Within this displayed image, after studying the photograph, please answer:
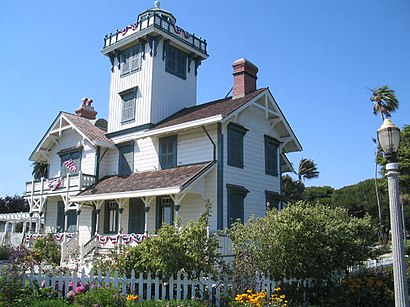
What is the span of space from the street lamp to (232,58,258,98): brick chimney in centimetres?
1422

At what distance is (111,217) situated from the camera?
21.3 m

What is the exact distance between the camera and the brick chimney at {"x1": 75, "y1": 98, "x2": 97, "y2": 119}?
88.7 feet

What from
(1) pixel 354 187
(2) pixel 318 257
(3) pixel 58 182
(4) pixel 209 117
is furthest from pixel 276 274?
(1) pixel 354 187

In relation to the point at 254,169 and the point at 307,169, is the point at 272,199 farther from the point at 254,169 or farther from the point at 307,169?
the point at 307,169

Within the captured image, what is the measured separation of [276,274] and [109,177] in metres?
13.9

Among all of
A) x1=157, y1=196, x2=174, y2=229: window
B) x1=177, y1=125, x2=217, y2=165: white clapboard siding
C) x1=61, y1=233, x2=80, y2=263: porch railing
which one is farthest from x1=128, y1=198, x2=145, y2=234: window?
x1=177, y1=125, x2=217, y2=165: white clapboard siding

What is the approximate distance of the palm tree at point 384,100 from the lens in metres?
37.8

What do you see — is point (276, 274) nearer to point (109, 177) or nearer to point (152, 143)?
point (152, 143)

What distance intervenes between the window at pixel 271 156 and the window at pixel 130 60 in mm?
8358

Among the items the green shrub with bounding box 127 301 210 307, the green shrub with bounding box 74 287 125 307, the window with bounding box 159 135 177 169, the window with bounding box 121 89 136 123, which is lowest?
the green shrub with bounding box 127 301 210 307

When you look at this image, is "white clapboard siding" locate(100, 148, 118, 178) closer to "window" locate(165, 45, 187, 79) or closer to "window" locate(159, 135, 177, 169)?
"window" locate(159, 135, 177, 169)

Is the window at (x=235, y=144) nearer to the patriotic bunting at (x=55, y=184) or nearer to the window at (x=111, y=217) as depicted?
the window at (x=111, y=217)

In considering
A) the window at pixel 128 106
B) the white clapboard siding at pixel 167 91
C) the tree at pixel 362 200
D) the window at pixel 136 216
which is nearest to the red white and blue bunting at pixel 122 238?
the window at pixel 136 216

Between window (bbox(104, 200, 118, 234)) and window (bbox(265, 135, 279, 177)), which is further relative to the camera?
window (bbox(104, 200, 118, 234))
